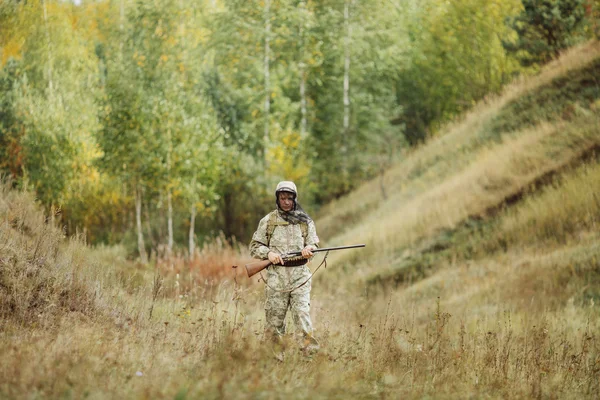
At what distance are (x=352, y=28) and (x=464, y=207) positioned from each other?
15832 mm

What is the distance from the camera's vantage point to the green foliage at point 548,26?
2056cm

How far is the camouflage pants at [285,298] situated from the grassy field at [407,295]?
0.26 meters

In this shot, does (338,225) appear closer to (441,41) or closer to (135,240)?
(135,240)

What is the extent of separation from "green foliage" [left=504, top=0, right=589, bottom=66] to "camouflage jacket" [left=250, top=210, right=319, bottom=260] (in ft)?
52.8

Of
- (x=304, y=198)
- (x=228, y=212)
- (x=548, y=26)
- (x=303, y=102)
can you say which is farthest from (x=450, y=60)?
(x=228, y=212)

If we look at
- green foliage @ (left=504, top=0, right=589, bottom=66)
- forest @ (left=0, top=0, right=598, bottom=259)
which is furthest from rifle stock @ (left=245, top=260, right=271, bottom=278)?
green foliage @ (left=504, top=0, right=589, bottom=66)

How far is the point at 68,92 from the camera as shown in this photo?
2044 cm

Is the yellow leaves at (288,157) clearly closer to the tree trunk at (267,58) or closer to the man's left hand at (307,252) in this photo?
the tree trunk at (267,58)

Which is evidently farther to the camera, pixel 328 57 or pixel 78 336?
pixel 328 57

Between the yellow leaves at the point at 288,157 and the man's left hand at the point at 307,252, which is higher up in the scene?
the yellow leaves at the point at 288,157

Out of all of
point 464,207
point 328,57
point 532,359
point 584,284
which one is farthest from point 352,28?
point 532,359

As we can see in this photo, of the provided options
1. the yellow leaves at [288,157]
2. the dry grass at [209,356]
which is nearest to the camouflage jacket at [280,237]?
the dry grass at [209,356]

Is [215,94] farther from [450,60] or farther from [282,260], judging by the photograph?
[282,260]

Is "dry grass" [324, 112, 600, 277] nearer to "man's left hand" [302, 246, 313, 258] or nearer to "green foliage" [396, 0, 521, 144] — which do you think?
"green foliage" [396, 0, 521, 144]
